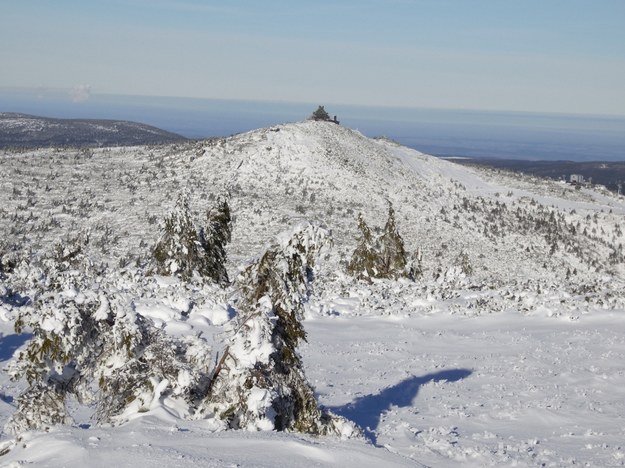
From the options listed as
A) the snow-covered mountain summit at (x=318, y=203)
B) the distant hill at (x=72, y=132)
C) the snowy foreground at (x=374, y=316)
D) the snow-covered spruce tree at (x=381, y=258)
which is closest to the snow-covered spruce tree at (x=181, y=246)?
the snowy foreground at (x=374, y=316)

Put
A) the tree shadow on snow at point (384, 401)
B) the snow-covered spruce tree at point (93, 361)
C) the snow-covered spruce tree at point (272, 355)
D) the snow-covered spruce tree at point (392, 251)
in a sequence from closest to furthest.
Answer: the snow-covered spruce tree at point (93, 361) → the snow-covered spruce tree at point (272, 355) → the tree shadow on snow at point (384, 401) → the snow-covered spruce tree at point (392, 251)

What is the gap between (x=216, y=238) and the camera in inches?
981

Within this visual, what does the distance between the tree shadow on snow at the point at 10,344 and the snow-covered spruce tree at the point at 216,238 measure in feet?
36.4

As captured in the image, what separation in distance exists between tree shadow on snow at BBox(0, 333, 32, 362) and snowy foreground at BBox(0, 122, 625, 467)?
0.05m

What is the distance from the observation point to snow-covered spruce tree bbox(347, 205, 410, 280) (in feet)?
98.6

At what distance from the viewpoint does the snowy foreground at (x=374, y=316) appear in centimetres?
659

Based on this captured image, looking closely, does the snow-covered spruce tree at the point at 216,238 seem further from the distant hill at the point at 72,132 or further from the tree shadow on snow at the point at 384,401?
the distant hill at the point at 72,132

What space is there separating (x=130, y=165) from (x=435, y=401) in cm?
4704

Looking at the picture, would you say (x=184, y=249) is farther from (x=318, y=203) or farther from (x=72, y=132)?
(x=72, y=132)

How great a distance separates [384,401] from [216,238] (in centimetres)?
1484

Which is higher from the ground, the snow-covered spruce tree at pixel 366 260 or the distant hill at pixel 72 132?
the distant hill at pixel 72 132

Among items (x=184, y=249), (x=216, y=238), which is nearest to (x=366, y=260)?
(x=216, y=238)

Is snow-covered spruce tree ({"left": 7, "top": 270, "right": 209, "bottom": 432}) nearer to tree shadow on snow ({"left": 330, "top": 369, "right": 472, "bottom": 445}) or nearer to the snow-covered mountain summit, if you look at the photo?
tree shadow on snow ({"left": 330, "top": 369, "right": 472, "bottom": 445})

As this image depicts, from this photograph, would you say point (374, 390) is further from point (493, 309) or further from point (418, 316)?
point (493, 309)
